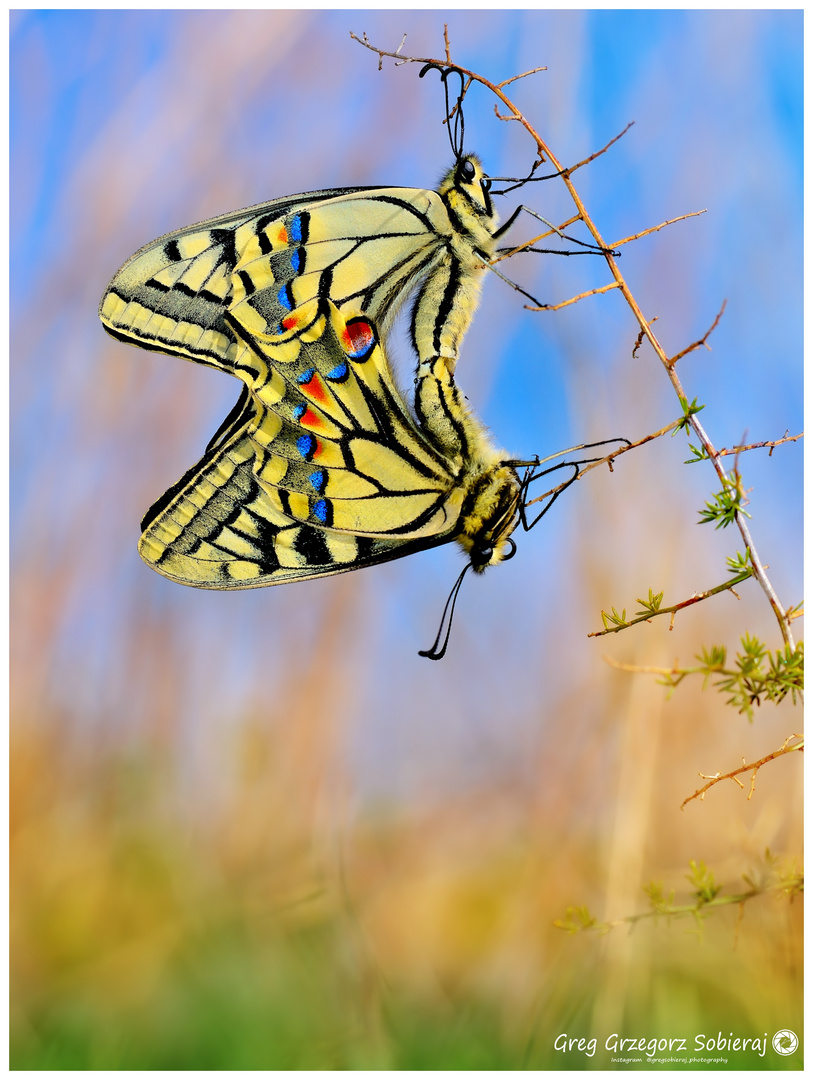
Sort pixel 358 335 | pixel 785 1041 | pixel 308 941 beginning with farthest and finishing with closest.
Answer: pixel 308 941, pixel 785 1041, pixel 358 335

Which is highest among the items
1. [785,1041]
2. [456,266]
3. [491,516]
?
[456,266]

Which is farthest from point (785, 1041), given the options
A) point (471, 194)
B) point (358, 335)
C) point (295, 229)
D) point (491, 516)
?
point (295, 229)

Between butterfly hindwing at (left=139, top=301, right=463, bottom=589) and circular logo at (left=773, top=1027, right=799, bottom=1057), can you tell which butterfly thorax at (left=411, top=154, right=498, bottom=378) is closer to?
butterfly hindwing at (left=139, top=301, right=463, bottom=589)

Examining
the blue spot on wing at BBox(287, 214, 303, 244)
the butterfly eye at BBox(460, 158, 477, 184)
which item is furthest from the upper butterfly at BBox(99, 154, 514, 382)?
the butterfly eye at BBox(460, 158, 477, 184)

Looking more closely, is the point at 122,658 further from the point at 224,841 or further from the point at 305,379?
the point at 305,379

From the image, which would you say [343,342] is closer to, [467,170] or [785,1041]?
[467,170]

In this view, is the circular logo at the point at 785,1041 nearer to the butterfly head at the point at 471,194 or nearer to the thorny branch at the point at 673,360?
the thorny branch at the point at 673,360
